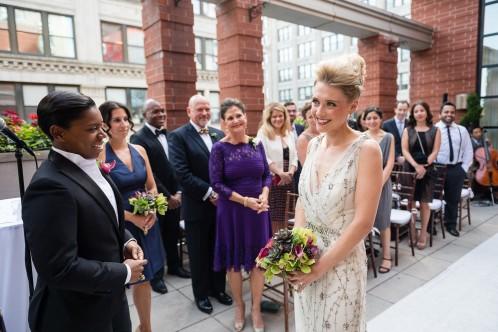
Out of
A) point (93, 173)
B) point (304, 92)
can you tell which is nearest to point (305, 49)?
point (304, 92)

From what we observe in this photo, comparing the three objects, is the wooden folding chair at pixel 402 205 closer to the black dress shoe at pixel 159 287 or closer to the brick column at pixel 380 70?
the brick column at pixel 380 70

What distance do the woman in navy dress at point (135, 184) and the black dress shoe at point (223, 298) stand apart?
2.66 feet

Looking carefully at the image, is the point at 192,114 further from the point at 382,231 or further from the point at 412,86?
the point at 412,86

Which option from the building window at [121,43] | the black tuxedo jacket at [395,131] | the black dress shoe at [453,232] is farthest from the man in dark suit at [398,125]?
the building window at [121,43]

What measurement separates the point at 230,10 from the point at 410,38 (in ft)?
14.5

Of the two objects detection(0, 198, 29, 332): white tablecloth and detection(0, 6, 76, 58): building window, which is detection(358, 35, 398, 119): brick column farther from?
detection(0, 6, 76, 58): building window

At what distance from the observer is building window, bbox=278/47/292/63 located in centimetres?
4025

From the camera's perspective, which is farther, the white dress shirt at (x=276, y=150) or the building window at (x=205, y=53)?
the building window at (x=205, y=53)

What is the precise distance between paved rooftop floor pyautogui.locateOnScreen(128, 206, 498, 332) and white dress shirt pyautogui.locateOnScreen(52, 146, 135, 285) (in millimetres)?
1636

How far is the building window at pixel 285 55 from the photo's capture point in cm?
4025

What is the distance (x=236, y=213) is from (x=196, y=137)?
81cm

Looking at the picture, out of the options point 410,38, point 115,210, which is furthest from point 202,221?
point 410,38

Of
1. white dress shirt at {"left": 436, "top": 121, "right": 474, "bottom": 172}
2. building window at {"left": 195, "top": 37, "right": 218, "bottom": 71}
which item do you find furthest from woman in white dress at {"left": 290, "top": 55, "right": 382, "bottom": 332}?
building window at {"left": 195, "top": 37, "right": 218, "bottom": 71}

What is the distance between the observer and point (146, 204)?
2.22 m
